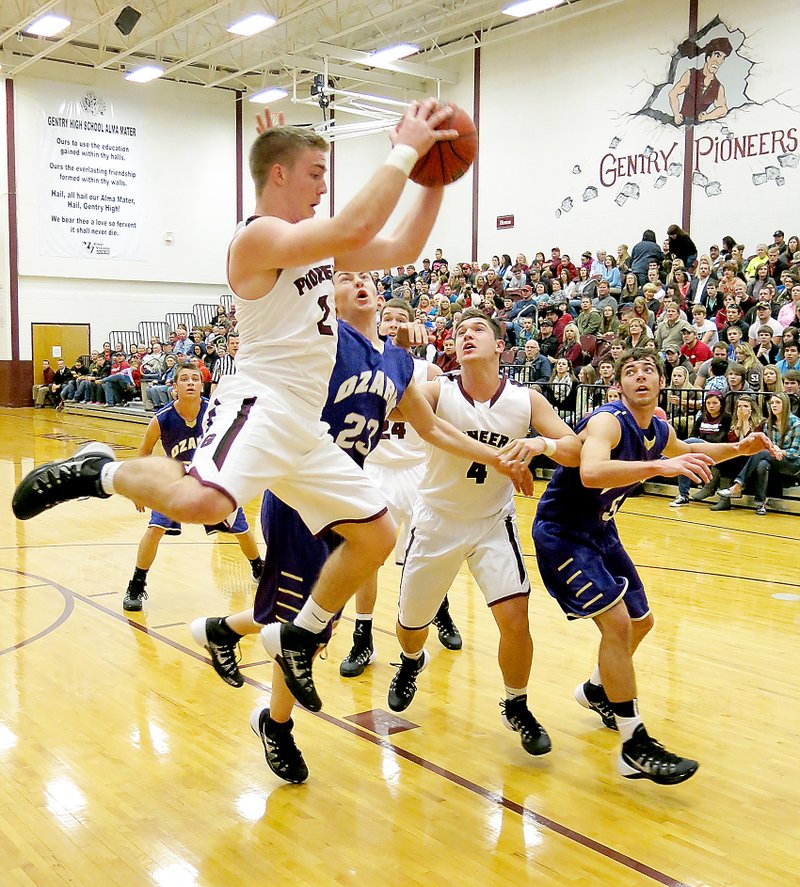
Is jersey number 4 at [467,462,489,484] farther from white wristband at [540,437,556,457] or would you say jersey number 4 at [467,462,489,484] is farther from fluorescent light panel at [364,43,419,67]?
fluorescent light panel at [364,43,419,67]

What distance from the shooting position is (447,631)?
211 inches

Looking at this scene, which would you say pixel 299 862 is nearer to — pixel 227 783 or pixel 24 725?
pixel 227 783

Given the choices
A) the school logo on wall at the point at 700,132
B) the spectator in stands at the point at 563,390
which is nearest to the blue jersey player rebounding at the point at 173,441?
the spectator in stands at the point at 563,390

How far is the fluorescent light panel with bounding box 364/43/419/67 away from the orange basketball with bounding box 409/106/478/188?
662 inches

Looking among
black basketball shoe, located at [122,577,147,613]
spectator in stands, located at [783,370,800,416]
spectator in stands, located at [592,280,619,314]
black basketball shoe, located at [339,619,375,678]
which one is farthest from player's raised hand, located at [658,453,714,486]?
spectator in stands, located at [592,280,619,314]

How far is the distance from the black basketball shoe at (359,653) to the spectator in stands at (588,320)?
29.8ft

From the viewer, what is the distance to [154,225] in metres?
25.9

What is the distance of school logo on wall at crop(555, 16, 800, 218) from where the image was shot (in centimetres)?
1673

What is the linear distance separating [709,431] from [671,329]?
2.66 m

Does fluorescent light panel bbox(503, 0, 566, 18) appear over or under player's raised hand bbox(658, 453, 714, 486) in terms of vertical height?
over

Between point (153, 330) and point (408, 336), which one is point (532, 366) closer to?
point (408, 336)

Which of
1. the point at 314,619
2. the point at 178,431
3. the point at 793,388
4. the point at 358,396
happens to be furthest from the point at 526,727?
the point at 793,388

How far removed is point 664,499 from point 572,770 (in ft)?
24.5

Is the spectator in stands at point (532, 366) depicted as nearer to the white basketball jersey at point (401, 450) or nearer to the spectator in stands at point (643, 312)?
the spectator in stands at point (643, 312)
